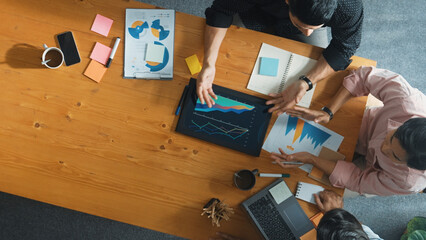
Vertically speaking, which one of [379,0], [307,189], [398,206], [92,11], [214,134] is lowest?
[398,206]

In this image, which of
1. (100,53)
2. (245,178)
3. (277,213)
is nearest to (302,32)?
(245,178)

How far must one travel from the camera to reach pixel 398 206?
211cm

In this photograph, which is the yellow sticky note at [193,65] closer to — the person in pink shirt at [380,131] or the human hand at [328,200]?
the person in pink shirt at [380,131]

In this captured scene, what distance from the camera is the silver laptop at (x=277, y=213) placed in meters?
1.29

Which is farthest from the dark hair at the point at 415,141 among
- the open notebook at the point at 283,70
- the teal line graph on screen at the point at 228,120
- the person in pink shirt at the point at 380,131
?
the teal line graph on screen at the point at 228,120

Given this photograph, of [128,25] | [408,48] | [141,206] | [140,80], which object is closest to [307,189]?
[141,206]

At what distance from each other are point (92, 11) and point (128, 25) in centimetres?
17

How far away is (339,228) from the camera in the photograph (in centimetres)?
114

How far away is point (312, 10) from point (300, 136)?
1.87ft

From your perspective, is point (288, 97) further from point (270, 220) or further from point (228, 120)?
point (270, 220)

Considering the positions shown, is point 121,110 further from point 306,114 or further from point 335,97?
point 335,97

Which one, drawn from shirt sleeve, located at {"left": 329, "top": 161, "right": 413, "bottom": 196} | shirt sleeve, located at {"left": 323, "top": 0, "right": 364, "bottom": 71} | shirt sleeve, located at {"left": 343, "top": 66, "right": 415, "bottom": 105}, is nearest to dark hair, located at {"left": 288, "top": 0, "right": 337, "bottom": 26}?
shirt sleeve, located at {"left": 323, "top": 0, "right": 364, "bottom": 71}

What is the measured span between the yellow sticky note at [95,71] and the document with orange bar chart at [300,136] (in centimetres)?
79

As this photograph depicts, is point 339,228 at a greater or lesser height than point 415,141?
lesser
